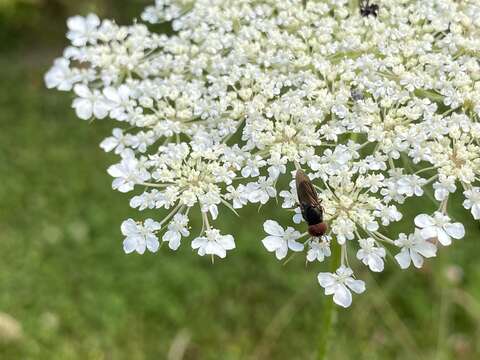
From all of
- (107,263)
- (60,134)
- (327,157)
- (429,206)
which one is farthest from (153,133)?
(60,134)

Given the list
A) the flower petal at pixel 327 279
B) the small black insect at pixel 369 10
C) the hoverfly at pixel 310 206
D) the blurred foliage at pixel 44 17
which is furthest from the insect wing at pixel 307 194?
the blurred foliage at pixel 44 17

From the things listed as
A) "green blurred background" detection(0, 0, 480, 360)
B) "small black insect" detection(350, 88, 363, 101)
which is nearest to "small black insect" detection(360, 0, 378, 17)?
"small black insect" detection(350, 88, 363, 101)

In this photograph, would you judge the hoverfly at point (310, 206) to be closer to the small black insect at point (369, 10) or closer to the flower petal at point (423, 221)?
the flower petal at point (423, 221)

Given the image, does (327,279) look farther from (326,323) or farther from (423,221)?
(326,323)

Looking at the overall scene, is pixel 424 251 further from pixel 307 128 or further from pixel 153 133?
pixel 153 133

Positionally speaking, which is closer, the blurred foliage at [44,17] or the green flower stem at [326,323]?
the green flower stem at [326,323]

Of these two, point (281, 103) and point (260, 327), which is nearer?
point (281, 103)

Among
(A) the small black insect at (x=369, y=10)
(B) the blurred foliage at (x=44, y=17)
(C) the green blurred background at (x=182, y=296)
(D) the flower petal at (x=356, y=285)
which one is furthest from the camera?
(B) the blurred foliage at (x=44, y=17)
